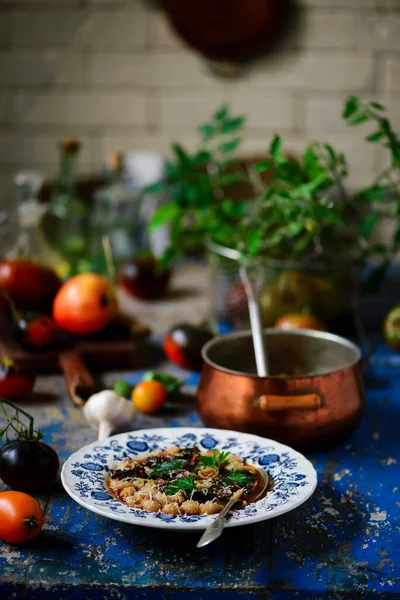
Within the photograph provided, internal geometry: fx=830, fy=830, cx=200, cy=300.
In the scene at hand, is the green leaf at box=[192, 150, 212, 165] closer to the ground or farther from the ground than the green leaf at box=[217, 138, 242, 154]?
closer to the ground

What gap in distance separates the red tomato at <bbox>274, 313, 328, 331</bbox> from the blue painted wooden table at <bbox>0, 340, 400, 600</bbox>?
429 mm

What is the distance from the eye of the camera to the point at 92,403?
1.09 meters

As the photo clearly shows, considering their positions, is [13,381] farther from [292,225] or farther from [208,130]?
[208,130]

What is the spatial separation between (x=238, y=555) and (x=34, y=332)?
654 mm

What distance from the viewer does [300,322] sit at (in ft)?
4.55

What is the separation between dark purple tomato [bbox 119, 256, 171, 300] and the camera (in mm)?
1776

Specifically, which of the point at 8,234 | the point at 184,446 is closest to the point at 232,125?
the point at 8,234

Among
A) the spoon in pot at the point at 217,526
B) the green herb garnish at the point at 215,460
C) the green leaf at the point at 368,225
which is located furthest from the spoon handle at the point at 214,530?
the green leaf at the point at 368,225

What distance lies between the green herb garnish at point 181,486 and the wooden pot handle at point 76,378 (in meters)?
0.37

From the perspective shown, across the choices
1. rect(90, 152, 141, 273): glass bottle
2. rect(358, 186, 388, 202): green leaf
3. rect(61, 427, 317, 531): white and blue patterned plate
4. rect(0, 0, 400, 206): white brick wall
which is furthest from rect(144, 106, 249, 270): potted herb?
rect(0, 0, 400, 206): white brick wall

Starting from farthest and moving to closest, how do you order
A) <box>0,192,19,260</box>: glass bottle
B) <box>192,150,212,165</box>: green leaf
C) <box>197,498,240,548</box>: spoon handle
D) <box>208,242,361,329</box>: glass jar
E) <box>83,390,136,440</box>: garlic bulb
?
<box>0,192,19,260</box>: glass bottle < <box>192,150,212,165</box>: green leaf < <box>208,242,361,329</box>: glass jar < <box>83,390,136,440</box>: garlic bulb < <box>197,498,240,548</box>: spoon handle

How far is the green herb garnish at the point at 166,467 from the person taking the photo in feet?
2.91

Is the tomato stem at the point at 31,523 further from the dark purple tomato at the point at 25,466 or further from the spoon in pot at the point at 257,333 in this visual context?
the spoon in pot at the point at 257,333

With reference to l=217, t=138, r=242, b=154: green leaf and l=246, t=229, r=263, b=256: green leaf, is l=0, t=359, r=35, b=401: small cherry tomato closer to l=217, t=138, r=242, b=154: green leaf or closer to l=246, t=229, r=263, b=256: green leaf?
l=246, t=229, r=263, b=256: green leaf
